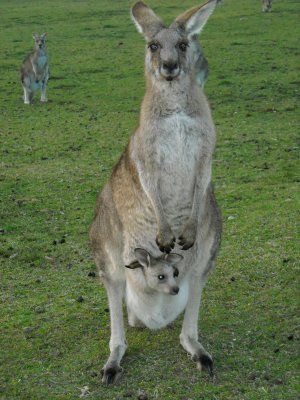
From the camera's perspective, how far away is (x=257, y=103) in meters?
12.9

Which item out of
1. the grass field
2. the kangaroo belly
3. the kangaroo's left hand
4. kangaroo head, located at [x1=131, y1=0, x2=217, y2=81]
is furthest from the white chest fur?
the kangaroo's left hand

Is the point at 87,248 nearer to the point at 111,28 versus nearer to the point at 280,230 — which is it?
the point at 280,230

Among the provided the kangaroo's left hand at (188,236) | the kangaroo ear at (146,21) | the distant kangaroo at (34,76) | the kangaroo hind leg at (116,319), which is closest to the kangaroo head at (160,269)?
the kangaroo's left hand at (188,236)

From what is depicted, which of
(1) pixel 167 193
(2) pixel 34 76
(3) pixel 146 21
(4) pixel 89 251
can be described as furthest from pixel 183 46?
(2) pixel 34 76

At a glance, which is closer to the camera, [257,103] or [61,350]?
[61,350]

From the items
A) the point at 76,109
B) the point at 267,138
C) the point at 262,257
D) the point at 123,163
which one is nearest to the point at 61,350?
the point at 123,163

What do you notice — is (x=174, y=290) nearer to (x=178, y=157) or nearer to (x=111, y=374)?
(x=111, y=374)

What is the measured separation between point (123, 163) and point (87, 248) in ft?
6.46

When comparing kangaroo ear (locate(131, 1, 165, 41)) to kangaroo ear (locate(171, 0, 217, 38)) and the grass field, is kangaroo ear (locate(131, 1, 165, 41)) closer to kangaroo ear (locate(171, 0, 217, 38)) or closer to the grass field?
kangaroo ear (locate(171, 0, 217, 38))

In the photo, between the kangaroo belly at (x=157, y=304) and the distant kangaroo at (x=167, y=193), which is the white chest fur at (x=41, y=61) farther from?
the kangaroo belly at (x=157, y=304)

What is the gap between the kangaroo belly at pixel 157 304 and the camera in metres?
4.18

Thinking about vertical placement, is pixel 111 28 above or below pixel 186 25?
below

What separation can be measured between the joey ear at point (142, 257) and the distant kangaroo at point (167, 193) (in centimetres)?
4

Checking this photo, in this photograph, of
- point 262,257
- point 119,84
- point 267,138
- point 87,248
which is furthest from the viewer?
point 119,84
